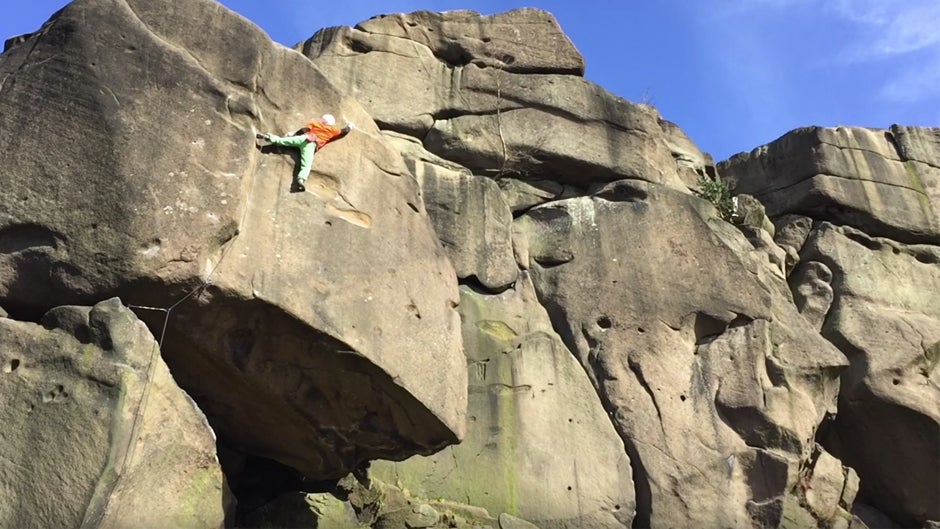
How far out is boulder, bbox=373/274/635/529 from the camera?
8922 millimetres

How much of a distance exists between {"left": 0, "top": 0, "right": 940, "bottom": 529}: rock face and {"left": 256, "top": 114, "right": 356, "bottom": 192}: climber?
0.10m

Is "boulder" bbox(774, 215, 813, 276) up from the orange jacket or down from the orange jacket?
up

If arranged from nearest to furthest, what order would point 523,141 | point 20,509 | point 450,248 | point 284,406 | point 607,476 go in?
point 20,509
point 284,406
point 607,476
point 450,248
point 523,141

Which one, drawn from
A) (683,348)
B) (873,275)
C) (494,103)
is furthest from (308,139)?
(873,275)

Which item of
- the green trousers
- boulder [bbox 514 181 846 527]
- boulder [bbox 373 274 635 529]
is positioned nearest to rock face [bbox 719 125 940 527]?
boulder [bbox 514 181 846 527]

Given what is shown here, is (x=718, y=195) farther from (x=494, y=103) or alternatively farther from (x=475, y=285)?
(x=475, y=285)

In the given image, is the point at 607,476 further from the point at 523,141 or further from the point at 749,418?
the point at 523,141

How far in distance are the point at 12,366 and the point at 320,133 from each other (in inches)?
114

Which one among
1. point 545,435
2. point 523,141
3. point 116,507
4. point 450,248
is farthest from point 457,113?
point 116,507

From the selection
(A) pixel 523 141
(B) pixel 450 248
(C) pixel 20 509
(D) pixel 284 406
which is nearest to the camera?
(C) pixel 20 509

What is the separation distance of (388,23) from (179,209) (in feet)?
18.8

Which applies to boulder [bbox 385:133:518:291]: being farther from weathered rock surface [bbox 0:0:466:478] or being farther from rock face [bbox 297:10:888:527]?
weathered rock surface [bbox 0:0:466:478]

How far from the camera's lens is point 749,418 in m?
9.97

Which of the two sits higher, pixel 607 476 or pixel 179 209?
pixel 179 209
